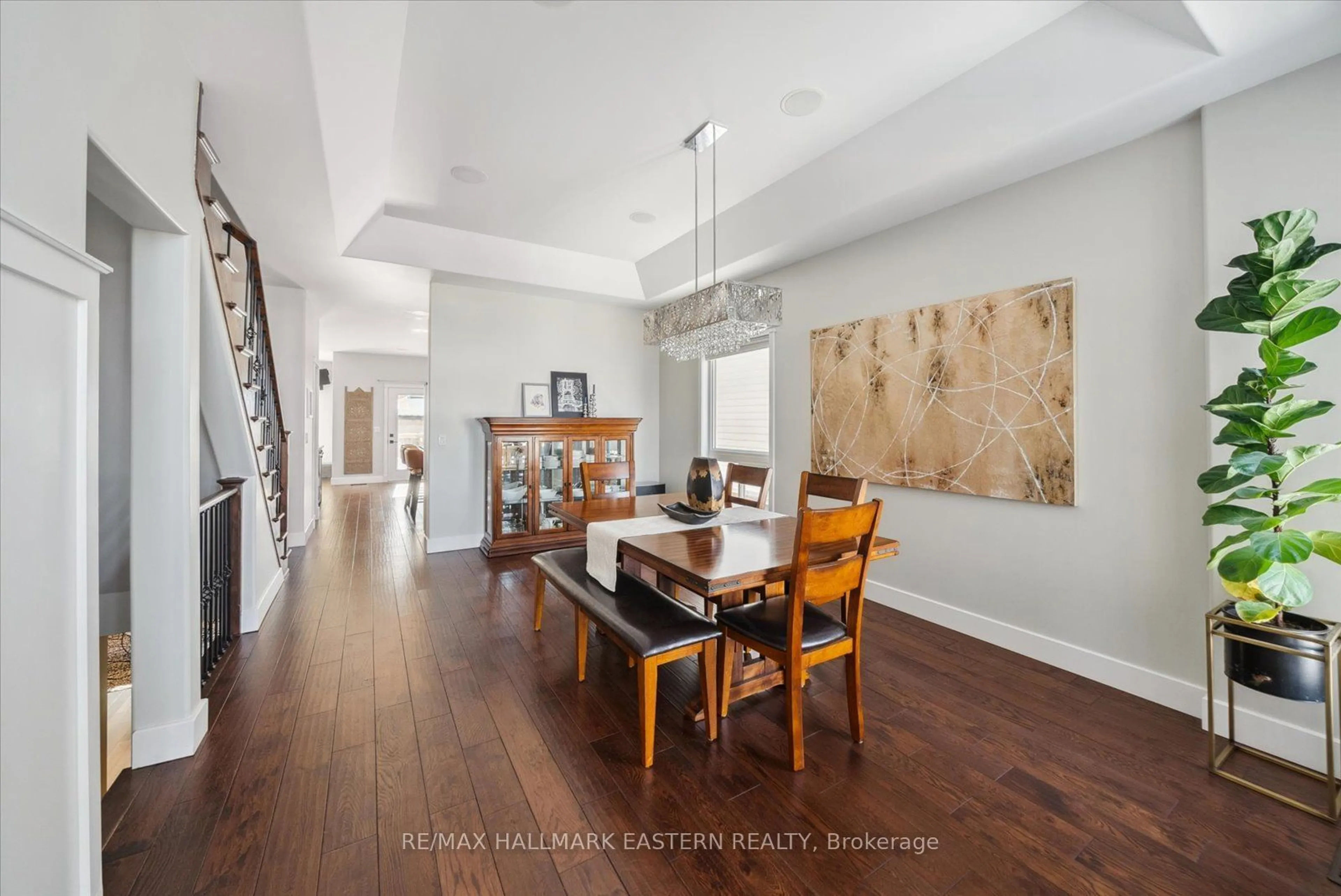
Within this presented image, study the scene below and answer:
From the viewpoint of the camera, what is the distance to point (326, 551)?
4.93 m

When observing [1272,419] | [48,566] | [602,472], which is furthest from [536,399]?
[1272,419]

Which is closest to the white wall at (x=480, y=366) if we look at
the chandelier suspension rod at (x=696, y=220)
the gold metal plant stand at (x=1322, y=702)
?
the chandelier suspension rod at (x=696, y=220)

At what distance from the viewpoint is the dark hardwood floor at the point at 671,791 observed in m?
1.43

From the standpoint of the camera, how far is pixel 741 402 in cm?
490

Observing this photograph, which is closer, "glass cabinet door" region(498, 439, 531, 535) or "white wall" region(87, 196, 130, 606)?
"white wall" region(87, 196, 130, 606)

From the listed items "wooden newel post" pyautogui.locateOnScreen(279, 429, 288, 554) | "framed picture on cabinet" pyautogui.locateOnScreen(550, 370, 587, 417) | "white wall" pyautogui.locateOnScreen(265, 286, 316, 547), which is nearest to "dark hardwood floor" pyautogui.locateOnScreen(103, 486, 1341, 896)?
"wooden newel post" pyautogui.locateOnScreen(279, 429, 288, 554)

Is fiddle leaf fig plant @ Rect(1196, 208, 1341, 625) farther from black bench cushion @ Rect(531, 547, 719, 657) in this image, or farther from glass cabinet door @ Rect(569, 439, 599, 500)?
glass cabinet door @ Rect(569, 439, 599, 500)

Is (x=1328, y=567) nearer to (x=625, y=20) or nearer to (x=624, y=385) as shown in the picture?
(x=625, y=20)

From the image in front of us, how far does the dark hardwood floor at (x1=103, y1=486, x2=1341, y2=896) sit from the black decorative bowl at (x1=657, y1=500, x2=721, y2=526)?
777 millimetres

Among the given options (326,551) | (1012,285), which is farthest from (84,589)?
(326,551)

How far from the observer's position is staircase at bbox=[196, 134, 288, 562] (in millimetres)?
2469

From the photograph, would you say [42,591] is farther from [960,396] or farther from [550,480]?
[550,480]

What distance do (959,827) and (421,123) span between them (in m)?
3.91

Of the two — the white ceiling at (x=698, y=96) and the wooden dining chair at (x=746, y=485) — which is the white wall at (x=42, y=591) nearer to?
the white ceiling at (x=698, y=96)
